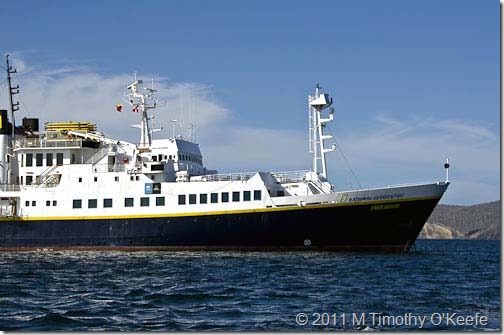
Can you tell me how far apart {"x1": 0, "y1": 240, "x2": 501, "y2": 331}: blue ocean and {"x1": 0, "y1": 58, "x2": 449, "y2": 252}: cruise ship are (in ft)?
11.1

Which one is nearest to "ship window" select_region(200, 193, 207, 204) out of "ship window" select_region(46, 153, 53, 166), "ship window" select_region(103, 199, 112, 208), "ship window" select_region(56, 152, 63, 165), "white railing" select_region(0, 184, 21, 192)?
"ship window" select_region(103, 199, 112, 208)

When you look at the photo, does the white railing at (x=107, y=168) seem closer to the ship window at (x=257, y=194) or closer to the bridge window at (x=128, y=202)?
the bridge window at (x=128, y=202)

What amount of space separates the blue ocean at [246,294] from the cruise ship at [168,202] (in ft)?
11.1

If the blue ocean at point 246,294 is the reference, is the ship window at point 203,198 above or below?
above

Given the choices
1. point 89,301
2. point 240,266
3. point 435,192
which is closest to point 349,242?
point 435,192

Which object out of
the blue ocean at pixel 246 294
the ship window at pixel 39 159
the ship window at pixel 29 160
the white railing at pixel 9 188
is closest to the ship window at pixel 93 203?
the ship window at pixel 39 159

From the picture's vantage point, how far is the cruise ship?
4088cm

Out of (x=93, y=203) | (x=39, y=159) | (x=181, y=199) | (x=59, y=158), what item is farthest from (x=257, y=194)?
(x=39, y=159)

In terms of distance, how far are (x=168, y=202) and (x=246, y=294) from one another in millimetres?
18942

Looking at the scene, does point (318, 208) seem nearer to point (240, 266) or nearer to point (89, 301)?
point (240, 266)

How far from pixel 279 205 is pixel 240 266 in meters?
8.27

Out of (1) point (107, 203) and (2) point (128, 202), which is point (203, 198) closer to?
(2) point (128, 202)

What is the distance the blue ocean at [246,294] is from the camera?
64.1ft

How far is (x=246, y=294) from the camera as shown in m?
24.3
